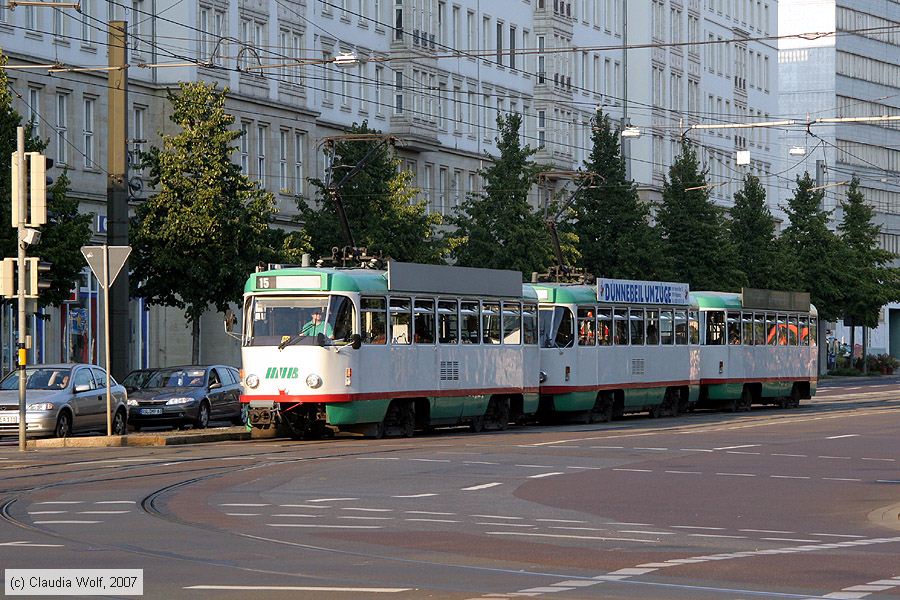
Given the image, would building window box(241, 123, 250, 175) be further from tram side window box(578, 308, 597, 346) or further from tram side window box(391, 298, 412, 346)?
tram side window box(391, 298, 412, 346)

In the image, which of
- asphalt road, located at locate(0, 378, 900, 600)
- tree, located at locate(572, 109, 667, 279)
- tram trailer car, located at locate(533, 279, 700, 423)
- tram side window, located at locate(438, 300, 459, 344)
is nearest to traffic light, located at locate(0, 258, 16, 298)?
asphalt road, located at locate(0, 378, 900, 600)

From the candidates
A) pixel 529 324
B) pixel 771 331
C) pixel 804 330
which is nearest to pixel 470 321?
pixel 529 324

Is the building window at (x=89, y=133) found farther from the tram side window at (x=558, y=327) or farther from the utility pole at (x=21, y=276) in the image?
the utility pole at (x=21, y=276)

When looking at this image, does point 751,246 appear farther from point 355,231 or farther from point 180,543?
point 180,543

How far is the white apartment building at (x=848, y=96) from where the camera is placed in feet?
414

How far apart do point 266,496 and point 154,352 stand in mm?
35381

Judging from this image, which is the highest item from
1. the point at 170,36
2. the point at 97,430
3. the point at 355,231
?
the point at 170,36

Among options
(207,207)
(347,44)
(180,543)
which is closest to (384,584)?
(180,543)

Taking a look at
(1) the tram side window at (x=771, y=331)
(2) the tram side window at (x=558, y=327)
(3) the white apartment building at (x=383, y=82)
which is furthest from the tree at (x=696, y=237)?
(2) the tram side window at (x=558, y=327)

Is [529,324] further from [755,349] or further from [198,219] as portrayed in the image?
[755,349]

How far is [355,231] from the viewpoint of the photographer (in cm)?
5272

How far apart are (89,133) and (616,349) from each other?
17269 mm

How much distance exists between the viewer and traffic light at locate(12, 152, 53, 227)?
95.5 ft

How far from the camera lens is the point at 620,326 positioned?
43.4 m
